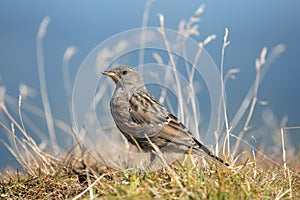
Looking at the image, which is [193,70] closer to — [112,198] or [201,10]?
[201,10]

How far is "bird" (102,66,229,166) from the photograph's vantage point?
4.41 metres

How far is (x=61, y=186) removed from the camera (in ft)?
13.9

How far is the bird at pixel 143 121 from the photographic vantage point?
441cm

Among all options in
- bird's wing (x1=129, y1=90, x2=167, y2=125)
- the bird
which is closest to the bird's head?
the bird

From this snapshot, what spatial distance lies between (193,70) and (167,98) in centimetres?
59

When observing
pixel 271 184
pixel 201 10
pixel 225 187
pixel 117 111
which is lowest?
pixel 271 184

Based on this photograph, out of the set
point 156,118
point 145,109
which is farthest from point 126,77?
point 156,118

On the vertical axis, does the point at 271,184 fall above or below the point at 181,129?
below

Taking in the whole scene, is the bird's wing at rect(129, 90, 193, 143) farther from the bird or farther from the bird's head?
the bird's head

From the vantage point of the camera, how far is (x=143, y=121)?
443cm

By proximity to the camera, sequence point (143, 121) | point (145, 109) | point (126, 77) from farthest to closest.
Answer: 1. point (126, 77)
2. point (145, 109)
3. point (143, 121)

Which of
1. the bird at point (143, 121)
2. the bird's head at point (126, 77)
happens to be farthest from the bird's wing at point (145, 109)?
the bird's head at point (126, 77)

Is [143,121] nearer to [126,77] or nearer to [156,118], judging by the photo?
[156,118]

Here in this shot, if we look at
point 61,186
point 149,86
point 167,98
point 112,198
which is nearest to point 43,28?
point 167,98
